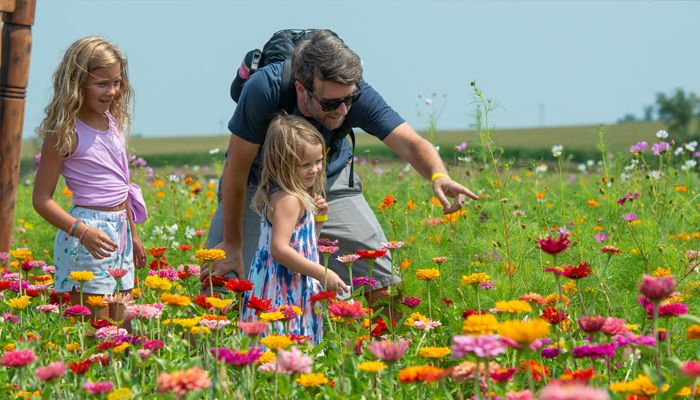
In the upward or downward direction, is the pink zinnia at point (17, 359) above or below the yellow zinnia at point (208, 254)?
below

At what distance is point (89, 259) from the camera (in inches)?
143

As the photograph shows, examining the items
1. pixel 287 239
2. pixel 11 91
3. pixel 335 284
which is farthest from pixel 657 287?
pixel 11 91

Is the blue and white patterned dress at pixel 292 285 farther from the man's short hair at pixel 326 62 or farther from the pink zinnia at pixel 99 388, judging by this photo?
the pink zinnia at pixel 99 388

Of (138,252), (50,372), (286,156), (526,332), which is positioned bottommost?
(138,252)

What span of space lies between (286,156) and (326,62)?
38 centimetres

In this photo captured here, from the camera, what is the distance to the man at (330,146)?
335 centimetres

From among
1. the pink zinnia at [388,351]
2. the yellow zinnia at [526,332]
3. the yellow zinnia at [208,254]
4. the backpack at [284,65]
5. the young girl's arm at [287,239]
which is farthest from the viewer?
the backpack at [284,65]

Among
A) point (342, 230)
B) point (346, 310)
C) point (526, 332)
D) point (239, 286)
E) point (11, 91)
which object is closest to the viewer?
point (526, 332)

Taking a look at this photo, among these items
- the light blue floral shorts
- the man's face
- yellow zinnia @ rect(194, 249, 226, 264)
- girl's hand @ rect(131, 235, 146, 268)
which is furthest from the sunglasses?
girl's hand @ rect(131, 235, 146, 268)

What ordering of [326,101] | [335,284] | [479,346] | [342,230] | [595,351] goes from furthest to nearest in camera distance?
[342,230] < [326,101] < [335,284] < [595,351] < [479,346]

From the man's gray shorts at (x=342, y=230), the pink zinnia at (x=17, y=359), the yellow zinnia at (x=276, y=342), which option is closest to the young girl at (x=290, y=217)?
the man's gray shorts at (x=342, y=230)

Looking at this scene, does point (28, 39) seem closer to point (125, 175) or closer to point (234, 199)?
point (125, 175)

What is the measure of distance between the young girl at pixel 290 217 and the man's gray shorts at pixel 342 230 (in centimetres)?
46

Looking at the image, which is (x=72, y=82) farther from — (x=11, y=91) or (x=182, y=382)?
(x=182, y=382)
